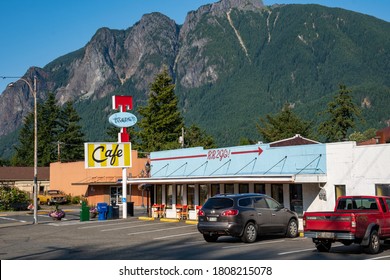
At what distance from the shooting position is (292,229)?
23.5m

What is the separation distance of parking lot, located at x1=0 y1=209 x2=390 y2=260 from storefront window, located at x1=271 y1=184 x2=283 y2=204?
4671mm

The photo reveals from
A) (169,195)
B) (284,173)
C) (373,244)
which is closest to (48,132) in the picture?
(169,195)

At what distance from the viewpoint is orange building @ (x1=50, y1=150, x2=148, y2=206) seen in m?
62.6

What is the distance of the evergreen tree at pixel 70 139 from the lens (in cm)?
11662

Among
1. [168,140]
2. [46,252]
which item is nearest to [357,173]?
[46,252]

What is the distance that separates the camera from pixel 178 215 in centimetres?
3562

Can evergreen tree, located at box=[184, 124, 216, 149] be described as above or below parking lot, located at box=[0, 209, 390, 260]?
above

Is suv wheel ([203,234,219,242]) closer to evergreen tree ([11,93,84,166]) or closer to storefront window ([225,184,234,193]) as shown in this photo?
storefront window ([225,184,234,193])

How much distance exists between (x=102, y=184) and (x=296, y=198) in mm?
36183

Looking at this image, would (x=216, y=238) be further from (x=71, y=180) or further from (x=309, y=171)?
(x=71, y=180)

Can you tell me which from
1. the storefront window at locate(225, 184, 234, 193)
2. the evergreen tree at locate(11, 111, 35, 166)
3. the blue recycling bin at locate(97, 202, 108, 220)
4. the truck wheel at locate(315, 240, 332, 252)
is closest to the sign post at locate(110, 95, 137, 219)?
the blue recycling bin at locate(97, 202, 108, 220)

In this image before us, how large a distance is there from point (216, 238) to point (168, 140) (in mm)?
71068

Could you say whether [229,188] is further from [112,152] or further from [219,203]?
[219,203]

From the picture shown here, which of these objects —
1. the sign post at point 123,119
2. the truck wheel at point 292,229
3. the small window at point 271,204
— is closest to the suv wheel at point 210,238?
the small window at point 271,204
